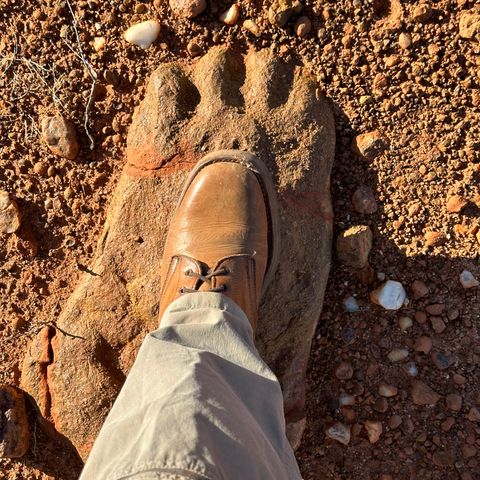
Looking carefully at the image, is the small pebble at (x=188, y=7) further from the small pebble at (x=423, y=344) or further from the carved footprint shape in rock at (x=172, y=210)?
the small pebble at (x=423, y=344)

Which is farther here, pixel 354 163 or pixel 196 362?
pixel 354 163

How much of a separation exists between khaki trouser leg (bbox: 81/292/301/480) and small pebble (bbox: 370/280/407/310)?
0.50 meters

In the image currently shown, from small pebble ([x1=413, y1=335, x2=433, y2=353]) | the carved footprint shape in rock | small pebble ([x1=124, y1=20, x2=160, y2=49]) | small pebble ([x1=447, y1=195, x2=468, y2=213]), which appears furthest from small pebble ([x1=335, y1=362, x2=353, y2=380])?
small pebble ([x1=124, y1=20, x2=160, y2=49])

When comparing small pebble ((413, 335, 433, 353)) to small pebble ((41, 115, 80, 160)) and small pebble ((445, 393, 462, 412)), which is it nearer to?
small pebble ((445, 393, 462, 412))

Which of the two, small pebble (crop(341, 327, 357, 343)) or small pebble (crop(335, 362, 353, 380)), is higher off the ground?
small pebble (crop(341, 327, 357, 343))

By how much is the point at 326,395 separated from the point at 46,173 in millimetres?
1191

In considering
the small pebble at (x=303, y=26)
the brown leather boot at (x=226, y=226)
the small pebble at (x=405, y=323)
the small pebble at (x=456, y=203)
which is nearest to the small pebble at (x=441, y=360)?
the small pebble at (x=405, y=323)

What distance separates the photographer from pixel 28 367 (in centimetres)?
181

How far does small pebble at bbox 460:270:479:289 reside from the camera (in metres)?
1.65

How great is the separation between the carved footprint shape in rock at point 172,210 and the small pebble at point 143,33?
93 millimetres

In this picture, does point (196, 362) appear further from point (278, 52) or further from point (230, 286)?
point (278, 52)

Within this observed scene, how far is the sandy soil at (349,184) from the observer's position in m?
1.64

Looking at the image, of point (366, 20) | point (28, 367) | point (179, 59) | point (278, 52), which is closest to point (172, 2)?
point (179, 59)

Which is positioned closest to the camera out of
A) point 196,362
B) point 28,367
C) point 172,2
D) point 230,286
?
point 196,362
